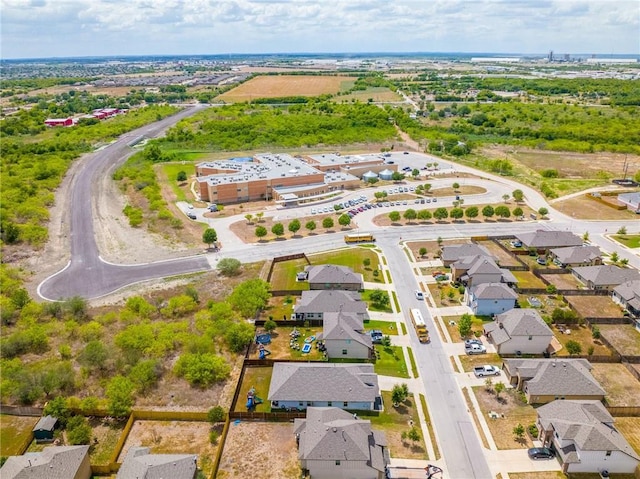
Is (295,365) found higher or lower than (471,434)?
Result: higher

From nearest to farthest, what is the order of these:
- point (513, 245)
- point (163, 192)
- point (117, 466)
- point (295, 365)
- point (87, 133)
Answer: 1. point (117, 466)
2. point (295, 365)
3. point (513, 245)
4. point (163, 192)
5. point (87, 133)

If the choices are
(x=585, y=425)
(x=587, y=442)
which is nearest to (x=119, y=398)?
(x=587, y=442)

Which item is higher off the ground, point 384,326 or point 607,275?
point 607,275

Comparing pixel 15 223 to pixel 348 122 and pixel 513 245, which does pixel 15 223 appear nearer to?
pixel 513 245

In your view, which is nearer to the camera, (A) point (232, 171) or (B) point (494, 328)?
(B) point (494, 328)

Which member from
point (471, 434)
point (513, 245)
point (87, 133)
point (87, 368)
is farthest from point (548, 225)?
point (87, 133)

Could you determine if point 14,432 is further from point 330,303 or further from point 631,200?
point 631,200

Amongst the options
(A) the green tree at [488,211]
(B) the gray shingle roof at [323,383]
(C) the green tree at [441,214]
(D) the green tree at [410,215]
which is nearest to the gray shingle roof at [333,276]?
(B) the gray shingle roof at [323,383]
